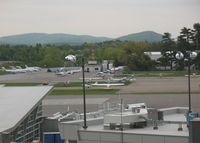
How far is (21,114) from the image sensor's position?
54.0 feet

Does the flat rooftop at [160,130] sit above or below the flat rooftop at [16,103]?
below

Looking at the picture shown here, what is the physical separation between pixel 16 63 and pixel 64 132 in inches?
5611

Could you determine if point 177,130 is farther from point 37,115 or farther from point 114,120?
point 37,115

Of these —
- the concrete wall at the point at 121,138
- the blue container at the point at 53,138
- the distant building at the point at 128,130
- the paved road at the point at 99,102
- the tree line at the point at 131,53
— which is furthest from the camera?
the tree line at the point at 131,53

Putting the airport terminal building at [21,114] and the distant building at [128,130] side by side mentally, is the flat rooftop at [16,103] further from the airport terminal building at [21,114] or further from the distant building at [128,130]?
the distant building at [128,130]

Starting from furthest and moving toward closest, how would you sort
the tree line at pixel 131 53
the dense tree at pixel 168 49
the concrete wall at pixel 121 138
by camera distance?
the dense tree at pixel 168 49 < the tree line at pixel 131 53 < the concrete wall at pixel 121 138

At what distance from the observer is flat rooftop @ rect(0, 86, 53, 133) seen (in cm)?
1559

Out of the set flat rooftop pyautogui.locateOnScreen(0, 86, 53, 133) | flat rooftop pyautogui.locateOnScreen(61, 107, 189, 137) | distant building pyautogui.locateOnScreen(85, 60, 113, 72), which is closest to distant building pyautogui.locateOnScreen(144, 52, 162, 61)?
distant building pyautogui.locateOnScreen(85, 60, 113, 72)

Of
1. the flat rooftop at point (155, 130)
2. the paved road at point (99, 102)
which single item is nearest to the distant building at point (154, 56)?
the paved road at point (99, 102)

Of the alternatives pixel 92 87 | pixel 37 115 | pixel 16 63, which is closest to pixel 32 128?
pixel 37 115

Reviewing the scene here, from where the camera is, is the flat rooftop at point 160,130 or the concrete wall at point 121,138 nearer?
the concrete wall at point 121,138

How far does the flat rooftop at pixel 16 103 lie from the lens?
15.6 metres

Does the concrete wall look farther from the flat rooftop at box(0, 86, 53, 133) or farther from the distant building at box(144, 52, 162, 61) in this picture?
the distant building at box(144, 52, 162, 61)

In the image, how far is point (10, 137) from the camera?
14.8 metres
